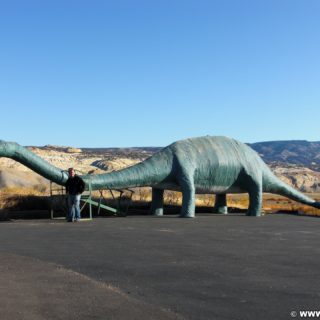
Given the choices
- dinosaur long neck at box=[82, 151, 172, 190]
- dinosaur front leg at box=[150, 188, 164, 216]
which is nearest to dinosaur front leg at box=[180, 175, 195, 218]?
dinosaur long neck at box=[82, 151, 172, 190]

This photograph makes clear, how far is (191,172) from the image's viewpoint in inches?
684

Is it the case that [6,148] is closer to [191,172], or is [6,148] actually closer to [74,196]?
[74,196]

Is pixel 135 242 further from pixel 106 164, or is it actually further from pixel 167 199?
pixel 106 164

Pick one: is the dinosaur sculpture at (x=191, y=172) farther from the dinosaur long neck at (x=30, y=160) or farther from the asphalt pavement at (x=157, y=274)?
the asphalt pavement at (x=157, y=274)

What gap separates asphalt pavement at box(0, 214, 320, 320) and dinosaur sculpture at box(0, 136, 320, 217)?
15.9 ft

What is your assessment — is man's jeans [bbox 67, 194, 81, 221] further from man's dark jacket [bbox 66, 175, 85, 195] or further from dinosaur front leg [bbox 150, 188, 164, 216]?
dinosaur front leg [bbox 150, 188, 164, 216]

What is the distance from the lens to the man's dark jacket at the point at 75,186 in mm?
15234

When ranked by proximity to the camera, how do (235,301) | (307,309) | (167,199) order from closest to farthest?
(307,309) < (235,301) < (167,199)

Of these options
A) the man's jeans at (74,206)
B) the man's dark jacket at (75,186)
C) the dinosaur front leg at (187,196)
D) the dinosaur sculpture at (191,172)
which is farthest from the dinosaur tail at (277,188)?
the man's jeans at (74,206)

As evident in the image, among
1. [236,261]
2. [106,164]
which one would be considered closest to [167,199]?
[236,261]

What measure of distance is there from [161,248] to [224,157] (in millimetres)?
9553

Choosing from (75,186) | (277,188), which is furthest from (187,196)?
(277,188)

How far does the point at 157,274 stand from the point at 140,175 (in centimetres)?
1037

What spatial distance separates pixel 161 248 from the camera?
9227 mm
